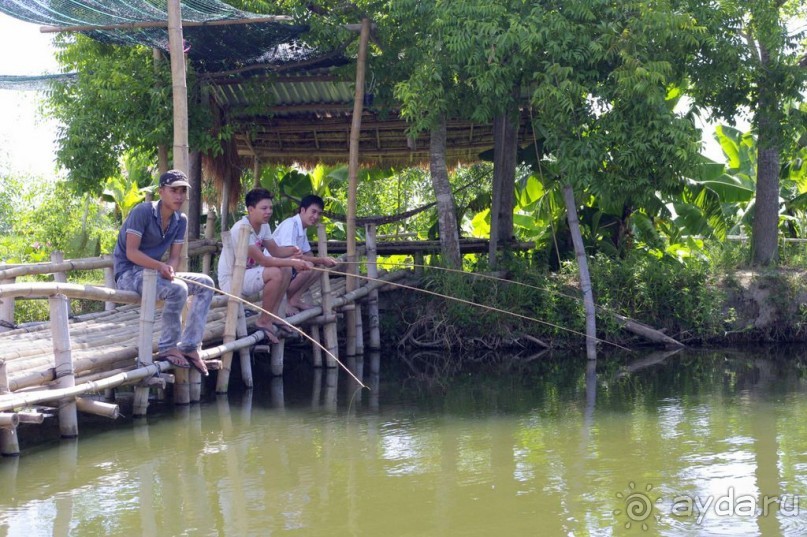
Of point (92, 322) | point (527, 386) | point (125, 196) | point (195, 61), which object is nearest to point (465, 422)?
point (527, 386)

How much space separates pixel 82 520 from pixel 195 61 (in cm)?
662

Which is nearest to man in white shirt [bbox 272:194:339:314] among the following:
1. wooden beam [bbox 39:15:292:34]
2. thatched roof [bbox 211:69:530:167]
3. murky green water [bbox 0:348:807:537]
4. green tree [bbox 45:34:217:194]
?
murky green water [bbox 0:348:807:537]

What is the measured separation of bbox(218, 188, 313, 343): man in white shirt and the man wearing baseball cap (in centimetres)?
87

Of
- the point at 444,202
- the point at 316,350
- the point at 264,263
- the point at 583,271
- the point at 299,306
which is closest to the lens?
the point at 264,263

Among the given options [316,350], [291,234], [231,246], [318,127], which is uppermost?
[318,127]

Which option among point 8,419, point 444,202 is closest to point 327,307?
point 444,202

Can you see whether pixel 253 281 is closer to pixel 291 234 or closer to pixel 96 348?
pixel 291 234

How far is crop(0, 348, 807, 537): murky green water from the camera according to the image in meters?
4.39

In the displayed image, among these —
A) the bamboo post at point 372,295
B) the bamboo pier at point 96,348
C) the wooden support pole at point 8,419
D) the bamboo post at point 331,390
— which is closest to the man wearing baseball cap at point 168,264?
the bamboo pier at point 96,348

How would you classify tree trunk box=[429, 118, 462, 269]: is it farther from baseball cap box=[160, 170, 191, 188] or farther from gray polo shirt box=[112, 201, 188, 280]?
baseball cap box=[160, 170, 191, 188]

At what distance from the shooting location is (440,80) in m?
8.88

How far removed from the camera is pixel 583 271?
939 centimetres

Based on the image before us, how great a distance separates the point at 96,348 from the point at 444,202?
4825 mm

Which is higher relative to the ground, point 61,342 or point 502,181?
point 502,181
